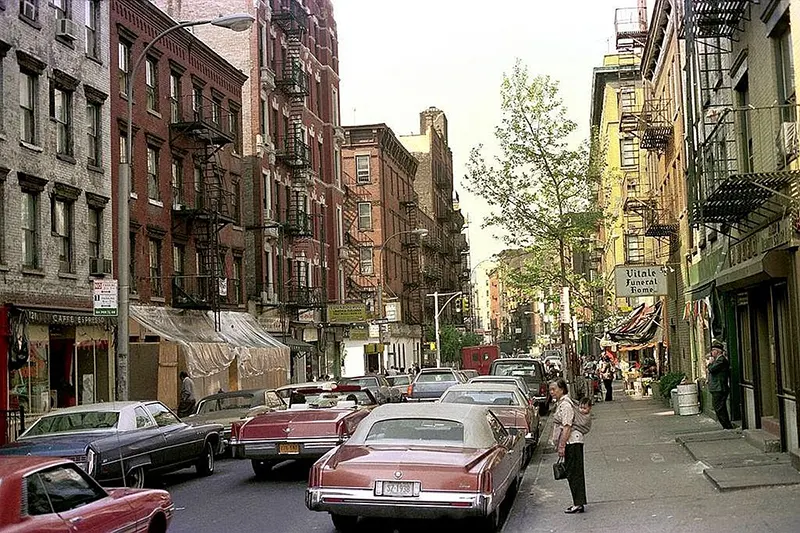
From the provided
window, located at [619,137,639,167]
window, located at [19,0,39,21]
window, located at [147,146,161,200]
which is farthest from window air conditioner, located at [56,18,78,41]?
window, located at [619,137,639,167]

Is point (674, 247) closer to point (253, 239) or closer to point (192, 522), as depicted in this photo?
point (253, 239)

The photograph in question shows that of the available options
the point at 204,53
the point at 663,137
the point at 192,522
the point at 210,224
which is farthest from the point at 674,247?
the point at 192,522

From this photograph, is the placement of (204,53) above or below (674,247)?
above

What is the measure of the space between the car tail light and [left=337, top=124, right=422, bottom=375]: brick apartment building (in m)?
50.9

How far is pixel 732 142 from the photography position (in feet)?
59.9

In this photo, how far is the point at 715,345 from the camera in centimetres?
2122

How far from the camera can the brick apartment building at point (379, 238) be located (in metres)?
66.7

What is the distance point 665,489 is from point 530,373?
1836 centimetres

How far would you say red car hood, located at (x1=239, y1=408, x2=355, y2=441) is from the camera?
640 inches

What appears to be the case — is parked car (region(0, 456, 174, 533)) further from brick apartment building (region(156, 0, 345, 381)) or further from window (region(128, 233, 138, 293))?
brick apartment building (region(156, 0, 345, 381))

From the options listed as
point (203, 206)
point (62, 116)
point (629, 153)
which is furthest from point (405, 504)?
point (629, 153)

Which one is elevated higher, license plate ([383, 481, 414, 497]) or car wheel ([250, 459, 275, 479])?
license plate ([383, 481, 414, 497])

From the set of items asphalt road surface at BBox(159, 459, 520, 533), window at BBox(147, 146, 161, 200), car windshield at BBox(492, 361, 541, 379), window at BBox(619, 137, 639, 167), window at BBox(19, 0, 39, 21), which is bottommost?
asphalt road surface at BBox(159, 459, 520, 533)

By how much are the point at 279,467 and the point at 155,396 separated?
43.9 feet
